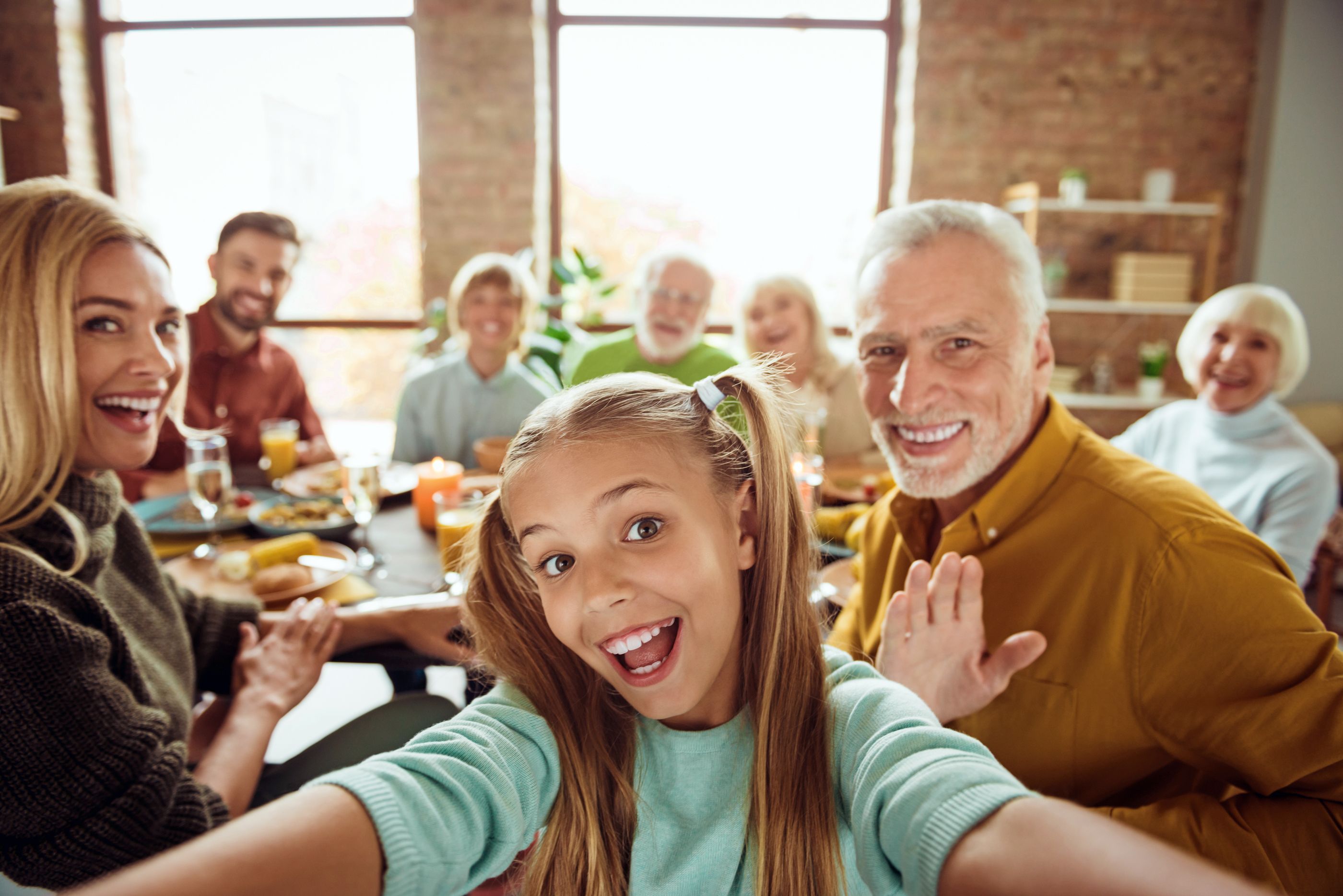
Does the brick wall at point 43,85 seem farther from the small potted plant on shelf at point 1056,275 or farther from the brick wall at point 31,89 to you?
the small potted plant on shelf at point 1056,275

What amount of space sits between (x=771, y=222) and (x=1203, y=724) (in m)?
4.41

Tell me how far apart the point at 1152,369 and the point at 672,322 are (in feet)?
9.44

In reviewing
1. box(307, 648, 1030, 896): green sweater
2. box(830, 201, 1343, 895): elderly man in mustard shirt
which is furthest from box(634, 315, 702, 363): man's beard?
box(307, 648, 1030, 896): green sweater

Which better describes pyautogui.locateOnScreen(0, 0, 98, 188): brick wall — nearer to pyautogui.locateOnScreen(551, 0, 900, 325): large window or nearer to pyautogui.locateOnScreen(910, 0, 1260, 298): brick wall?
pyautogui.locateOnScreen(551, 0, 900, 325): large window

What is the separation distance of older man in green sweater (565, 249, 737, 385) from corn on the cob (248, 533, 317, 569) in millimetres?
1597

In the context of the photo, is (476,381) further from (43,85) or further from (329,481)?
(43,85)

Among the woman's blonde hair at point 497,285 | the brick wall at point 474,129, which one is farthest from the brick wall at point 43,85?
the woman's blonde hair at point 497,285

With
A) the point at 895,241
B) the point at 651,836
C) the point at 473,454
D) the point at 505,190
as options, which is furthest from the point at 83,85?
the point at 651,836

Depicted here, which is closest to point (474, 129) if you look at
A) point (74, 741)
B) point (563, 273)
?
point (563, 273)

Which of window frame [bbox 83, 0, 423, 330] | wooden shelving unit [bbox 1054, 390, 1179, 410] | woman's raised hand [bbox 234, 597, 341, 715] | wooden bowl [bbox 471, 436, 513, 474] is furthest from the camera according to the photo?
window frame [bbox 83, 0, 423, 330]

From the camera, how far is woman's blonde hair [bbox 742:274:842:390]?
3432 mm

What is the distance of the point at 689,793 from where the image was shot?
906 millimetres

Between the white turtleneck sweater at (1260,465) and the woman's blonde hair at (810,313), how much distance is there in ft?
4.00

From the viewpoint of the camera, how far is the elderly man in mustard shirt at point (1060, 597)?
0.85m
